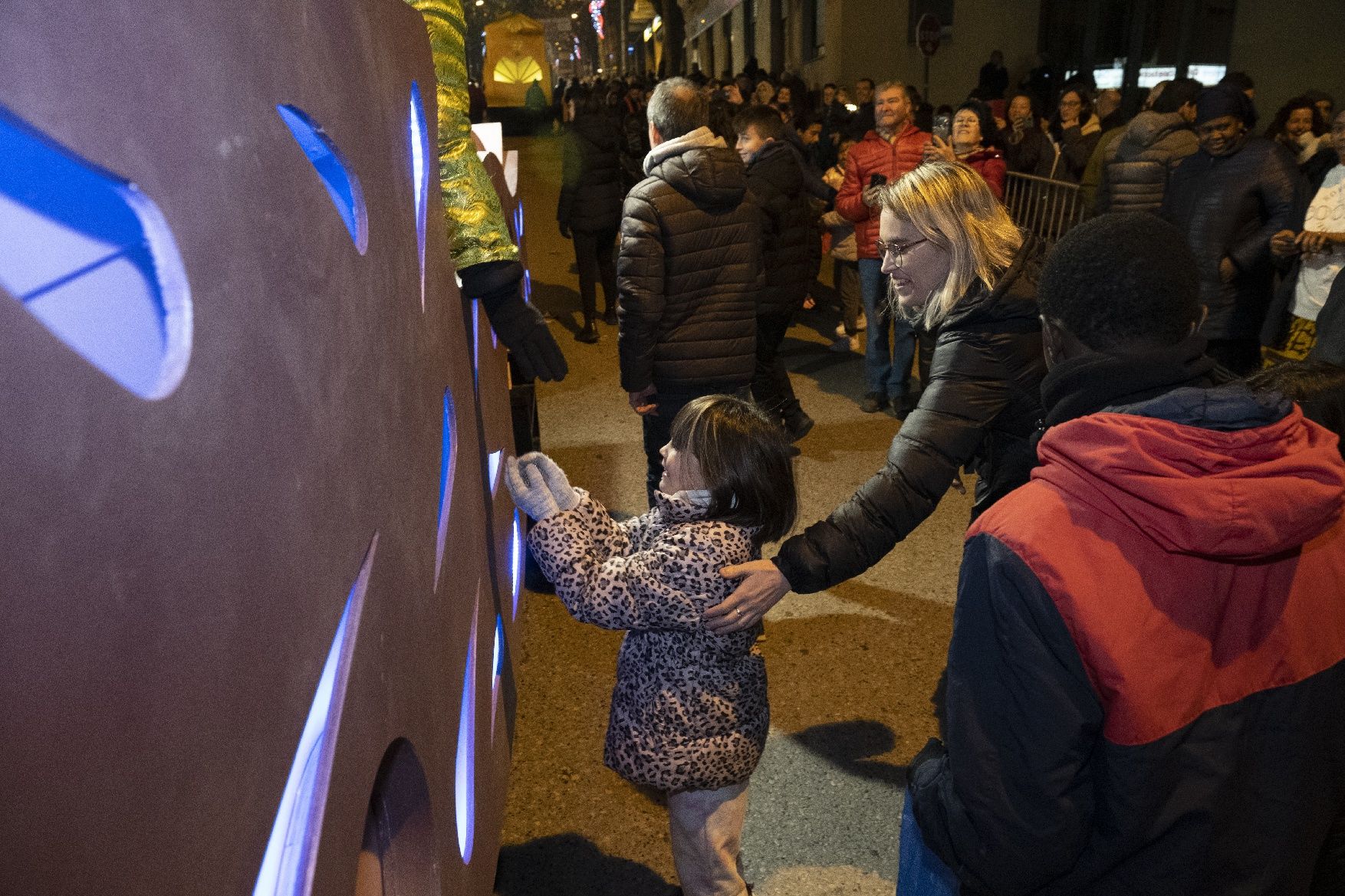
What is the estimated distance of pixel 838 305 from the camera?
9641 millimetres

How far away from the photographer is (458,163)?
8.05 ft

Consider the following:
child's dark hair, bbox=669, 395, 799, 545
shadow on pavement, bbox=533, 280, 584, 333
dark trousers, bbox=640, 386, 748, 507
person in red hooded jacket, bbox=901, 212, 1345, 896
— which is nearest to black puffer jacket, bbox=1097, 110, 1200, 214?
dark trousers, bbox=640, 386, 748, 507

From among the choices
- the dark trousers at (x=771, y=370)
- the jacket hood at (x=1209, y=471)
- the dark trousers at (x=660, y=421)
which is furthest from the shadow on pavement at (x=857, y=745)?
the dark trousers at (x=771, y=370)

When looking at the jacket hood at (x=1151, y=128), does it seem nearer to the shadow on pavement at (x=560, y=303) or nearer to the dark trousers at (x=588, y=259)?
the dark trousers at (x=588, y=259)

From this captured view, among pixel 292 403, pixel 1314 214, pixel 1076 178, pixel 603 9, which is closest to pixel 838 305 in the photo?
pixel 1076 178

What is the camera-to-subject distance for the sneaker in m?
7.02

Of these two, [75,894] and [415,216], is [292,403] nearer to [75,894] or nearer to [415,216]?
[75,894]

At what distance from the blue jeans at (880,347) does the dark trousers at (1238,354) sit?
1752mm

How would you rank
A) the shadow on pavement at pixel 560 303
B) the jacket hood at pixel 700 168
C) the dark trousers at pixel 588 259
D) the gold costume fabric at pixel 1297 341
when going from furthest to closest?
the shadow on pavement at pixel 560 303, the dark trousers at pixel 588 259, the gold costume fabric at pixel 1297 341, the jacket hood at pixel 700 168

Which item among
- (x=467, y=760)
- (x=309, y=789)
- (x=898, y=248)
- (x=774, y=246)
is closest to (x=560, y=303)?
(x=774, y=246)

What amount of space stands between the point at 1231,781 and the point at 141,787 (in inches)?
55.7

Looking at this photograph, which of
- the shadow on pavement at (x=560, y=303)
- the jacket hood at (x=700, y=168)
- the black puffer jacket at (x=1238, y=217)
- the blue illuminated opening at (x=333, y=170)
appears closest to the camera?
the blue illuminated opening at (x=333, y=170)

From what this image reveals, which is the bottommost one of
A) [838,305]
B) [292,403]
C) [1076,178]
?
[838,305]

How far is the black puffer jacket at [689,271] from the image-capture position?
14.0 feet
